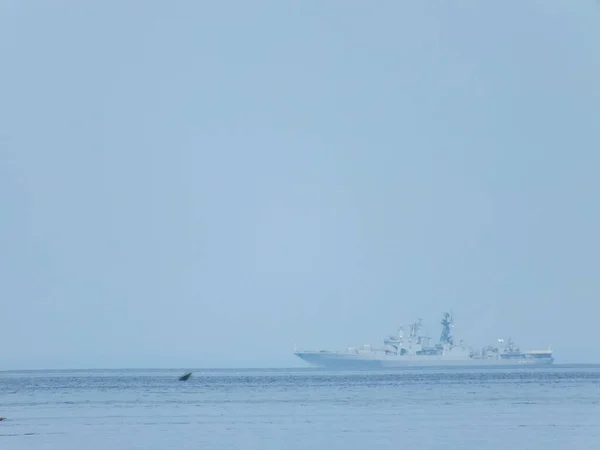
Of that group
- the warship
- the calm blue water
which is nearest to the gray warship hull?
the warship

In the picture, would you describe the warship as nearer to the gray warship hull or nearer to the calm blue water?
the gray warship hull

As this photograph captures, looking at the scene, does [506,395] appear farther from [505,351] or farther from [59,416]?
[505,351]

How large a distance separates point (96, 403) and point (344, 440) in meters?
35.7

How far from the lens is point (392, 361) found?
553ft

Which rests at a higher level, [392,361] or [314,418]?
[392,361]

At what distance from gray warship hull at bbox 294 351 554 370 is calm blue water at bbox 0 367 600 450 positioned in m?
75.7

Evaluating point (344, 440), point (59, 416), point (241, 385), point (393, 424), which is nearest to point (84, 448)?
point (344, 440)

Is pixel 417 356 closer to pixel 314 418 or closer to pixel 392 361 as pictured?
pixel 392 361

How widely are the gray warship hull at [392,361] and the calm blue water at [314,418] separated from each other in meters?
75.7

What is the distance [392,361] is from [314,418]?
11214 cm

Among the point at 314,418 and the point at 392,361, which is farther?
the point at 392,361

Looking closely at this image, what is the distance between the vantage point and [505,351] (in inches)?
7200

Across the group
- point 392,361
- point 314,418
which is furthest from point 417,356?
point 314,418

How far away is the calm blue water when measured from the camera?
4547cm
